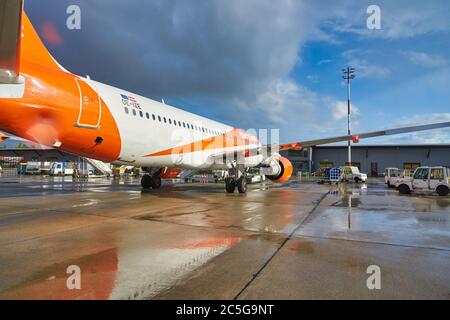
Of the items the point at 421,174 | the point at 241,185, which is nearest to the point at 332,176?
the point at 421,174

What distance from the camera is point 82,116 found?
9.62m

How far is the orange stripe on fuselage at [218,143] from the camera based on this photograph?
47.4 feet

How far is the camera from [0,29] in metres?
4.52

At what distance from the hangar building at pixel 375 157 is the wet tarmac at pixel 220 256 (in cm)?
5702

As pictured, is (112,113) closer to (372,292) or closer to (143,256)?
(143,256)

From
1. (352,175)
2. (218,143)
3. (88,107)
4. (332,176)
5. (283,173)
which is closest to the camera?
(88,107)

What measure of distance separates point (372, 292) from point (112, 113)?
9636 millimetres

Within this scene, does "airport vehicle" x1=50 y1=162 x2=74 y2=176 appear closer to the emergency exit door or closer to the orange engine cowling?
the orange engine cowling

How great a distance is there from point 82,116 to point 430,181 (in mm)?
18786

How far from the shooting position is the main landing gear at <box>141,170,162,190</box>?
61.4 ft

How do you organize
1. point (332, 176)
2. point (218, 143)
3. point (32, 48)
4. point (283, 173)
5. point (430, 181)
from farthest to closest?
point (332, 176) < point (283, 173) < point (218, 143) < point (430, 181) < point (32, 48)

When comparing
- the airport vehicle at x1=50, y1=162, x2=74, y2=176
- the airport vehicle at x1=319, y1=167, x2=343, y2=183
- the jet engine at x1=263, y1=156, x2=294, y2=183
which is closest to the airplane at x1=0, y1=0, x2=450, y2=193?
the jet engine at x1=263, y1=156, x2=294, y2=183

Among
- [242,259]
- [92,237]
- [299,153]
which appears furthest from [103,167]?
[299,153]

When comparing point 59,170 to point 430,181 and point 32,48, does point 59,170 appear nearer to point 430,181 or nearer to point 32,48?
point 32,48
